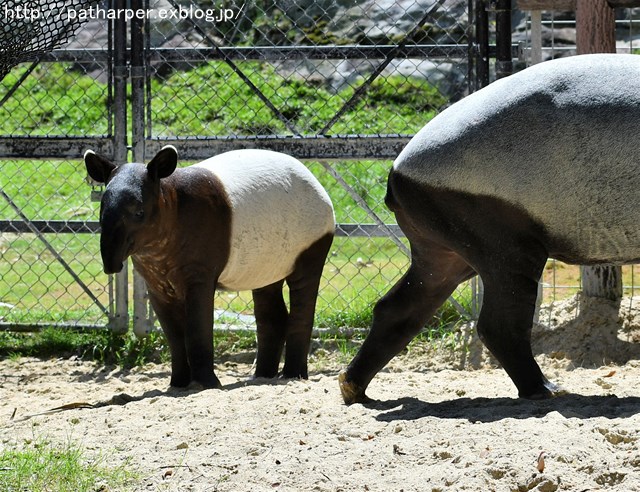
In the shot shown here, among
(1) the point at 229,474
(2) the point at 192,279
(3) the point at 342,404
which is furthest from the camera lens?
(2) the point at 192,279

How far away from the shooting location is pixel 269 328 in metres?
7.13

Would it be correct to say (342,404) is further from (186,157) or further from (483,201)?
(186,157)

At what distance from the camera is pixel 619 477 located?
12.4 feet

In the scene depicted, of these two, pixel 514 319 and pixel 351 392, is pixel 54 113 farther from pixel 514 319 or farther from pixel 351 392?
pixel 514 319

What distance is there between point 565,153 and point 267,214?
240 cm

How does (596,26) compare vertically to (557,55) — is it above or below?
above

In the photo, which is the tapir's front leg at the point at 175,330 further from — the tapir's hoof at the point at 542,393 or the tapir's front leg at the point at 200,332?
the tapir's hoof at the point at 542,393

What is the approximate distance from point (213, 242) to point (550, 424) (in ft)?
9.14

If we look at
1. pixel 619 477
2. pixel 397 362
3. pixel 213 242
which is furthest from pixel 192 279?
pixel 619 477

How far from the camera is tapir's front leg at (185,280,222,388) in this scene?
639 cm

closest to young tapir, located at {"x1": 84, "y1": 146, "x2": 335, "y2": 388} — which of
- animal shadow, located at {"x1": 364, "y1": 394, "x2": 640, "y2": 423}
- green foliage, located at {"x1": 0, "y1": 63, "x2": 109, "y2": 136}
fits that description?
animal shadow, located at {"x1": 364, "y1": 394, "x2": 640, "y2": 423}

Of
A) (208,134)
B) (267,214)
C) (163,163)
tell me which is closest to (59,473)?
(163,163)

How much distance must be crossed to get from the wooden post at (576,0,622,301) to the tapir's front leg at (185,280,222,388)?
2.73 m

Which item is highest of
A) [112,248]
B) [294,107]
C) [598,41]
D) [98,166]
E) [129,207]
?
[598,41]
